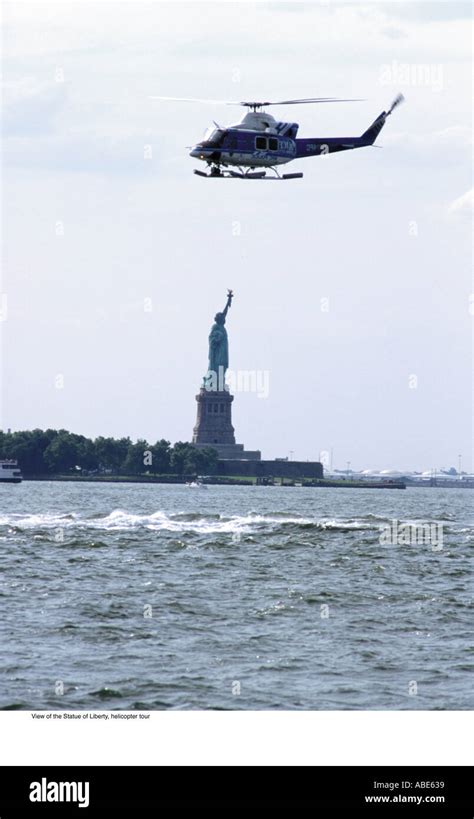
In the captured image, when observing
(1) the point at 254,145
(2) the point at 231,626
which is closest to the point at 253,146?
(1) the point at 254,145

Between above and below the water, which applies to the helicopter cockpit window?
above

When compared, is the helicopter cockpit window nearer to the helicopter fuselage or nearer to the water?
the helicopter fuselage
